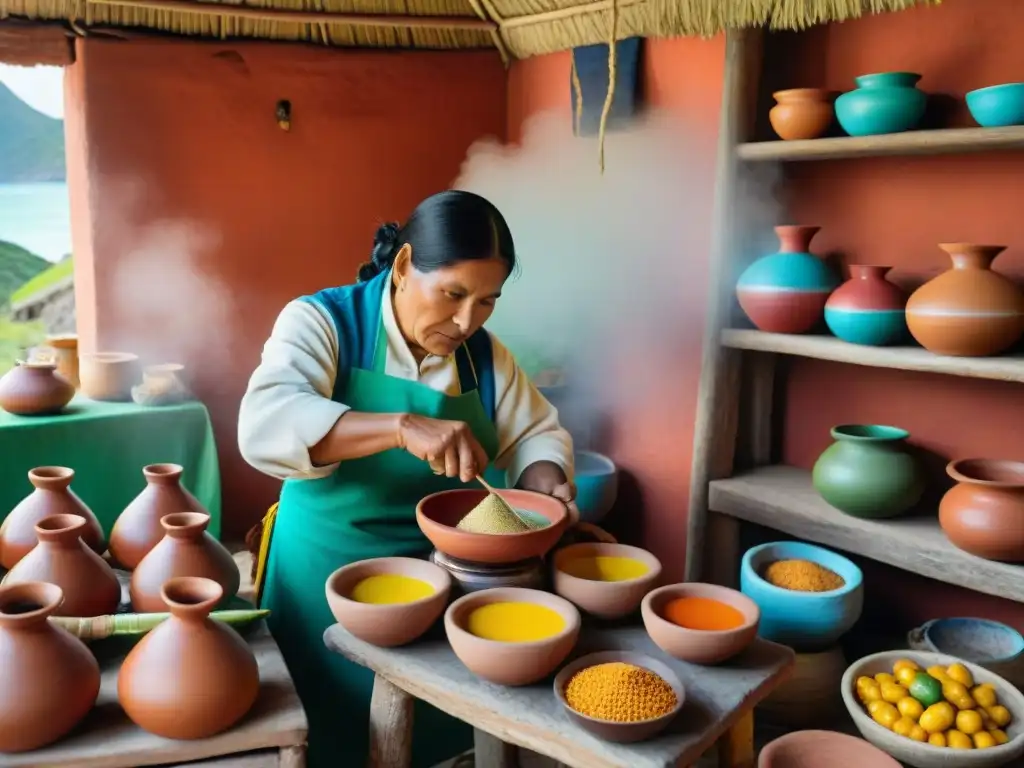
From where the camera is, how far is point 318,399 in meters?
1.72

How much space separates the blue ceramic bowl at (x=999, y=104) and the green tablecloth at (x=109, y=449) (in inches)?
118

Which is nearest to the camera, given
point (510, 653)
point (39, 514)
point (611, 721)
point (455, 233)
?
point (611, 721)

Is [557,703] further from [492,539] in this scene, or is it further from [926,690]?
[926,690]

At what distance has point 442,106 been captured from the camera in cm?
427

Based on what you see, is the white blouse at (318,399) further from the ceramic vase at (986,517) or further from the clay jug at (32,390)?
the clay jug at (32,390)

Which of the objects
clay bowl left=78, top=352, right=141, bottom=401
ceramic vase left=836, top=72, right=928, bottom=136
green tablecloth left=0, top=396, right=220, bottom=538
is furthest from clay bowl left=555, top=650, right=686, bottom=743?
clay bowl left=78, top=352, right=141, bottom=401

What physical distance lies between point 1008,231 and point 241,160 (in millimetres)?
3035

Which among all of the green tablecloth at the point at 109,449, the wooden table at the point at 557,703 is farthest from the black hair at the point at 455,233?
the green tablecloth at the point at 109,449

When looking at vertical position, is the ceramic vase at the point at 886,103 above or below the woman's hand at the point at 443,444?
above

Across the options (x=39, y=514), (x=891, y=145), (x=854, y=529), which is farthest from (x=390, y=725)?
(x=891, y=145)

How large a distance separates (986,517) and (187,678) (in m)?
2.01

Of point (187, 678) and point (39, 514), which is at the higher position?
point (39, 514)

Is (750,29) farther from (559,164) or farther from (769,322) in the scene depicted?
(559,164)

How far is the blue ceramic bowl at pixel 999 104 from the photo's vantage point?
227 centimetres
